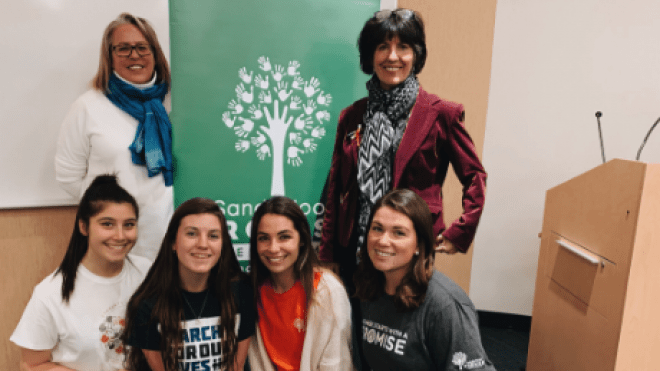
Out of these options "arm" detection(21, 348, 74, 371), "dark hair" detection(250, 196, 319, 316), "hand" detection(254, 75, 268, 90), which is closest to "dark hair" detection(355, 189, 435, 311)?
"dark hair" detection(250, 196, 319, 316)

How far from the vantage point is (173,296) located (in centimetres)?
151

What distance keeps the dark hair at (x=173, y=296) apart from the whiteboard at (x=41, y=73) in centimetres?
105

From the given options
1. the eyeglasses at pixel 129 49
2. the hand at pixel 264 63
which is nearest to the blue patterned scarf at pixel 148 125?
the eyeglasses at pixel 129 49

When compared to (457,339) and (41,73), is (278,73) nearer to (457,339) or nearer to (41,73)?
(41,73)

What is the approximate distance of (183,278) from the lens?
156 centimetres

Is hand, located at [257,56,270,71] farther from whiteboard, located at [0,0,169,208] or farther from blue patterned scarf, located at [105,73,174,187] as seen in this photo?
whiteboard, located at [0,0,169,208]

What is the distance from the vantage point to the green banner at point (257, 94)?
72.7 inches

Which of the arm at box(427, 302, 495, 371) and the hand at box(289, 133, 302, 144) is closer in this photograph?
the arm at box(427, 302, 495, 371)

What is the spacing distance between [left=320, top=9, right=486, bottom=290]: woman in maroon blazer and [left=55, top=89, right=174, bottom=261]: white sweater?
0.97m

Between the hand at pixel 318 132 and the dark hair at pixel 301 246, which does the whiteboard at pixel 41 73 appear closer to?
the hand at pixel 318 132

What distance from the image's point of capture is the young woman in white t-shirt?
1.51 metres

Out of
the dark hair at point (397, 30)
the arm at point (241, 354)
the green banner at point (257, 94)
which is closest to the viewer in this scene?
the dark hair at point (397, 30)

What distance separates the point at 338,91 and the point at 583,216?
1.26 m

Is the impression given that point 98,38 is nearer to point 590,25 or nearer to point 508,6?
point 508,6
